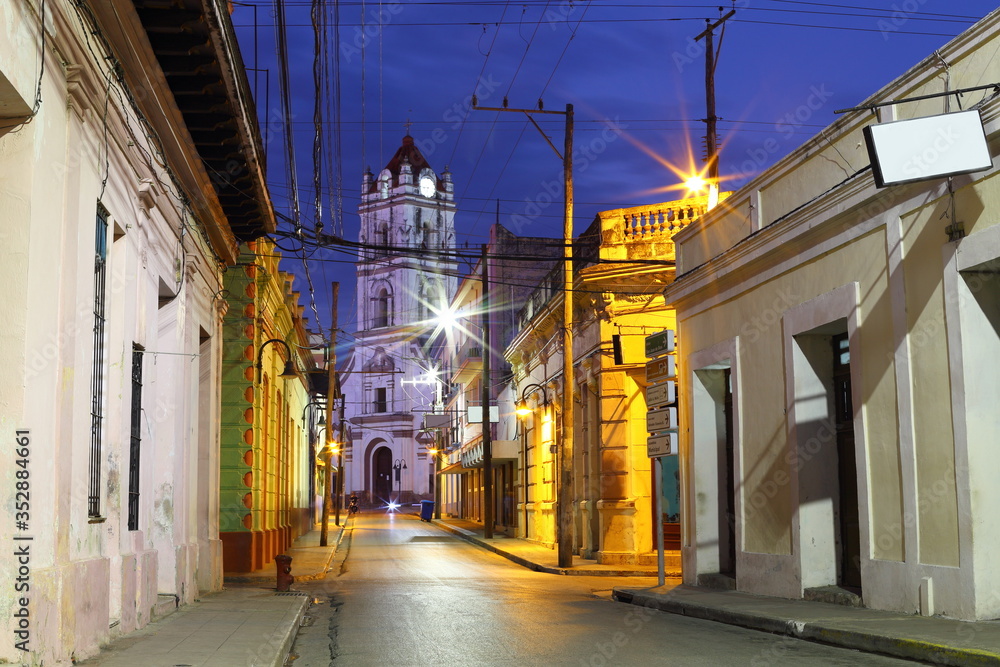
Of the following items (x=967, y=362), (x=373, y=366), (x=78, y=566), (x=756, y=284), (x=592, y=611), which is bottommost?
(x=592, y=611)

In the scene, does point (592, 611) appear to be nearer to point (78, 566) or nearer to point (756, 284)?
point (756, 284)

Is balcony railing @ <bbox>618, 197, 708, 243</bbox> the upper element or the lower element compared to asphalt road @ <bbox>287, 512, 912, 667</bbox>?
upper

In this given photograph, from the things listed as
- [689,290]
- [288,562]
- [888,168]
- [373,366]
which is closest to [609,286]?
[689,290]

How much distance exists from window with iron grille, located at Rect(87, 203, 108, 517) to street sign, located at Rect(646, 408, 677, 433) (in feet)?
28.4

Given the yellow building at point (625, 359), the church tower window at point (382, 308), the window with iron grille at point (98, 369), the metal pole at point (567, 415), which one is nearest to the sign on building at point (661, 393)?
the metal pole at point (567, 415)

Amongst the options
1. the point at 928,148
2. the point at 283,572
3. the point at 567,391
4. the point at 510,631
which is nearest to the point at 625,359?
the point at 567,391

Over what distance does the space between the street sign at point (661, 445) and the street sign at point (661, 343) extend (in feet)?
4.00

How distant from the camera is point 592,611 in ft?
44.9

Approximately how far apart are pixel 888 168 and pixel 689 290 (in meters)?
7.27

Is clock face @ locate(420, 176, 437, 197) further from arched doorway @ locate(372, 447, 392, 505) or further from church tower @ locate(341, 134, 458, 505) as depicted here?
arched doorway @ locate(372, 447, 392, 505)

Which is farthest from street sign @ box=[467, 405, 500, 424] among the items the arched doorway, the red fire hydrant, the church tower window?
the arched doorway

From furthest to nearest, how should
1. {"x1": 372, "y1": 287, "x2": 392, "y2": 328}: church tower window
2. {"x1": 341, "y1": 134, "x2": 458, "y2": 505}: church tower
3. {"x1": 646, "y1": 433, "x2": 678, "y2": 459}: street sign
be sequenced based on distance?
{"x1": 372, "y1": 287, "x2": 392, "y2": 328}: church tower window → {"x1": 341, "y1": 134, "x2": 458, "y2": 505}: church tower → {"x1": 646, "y1": 433, "x2": 678, "y2": 459}: street sign

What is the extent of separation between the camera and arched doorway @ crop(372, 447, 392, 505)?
98688 mm

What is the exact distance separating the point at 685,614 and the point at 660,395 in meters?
3.92
